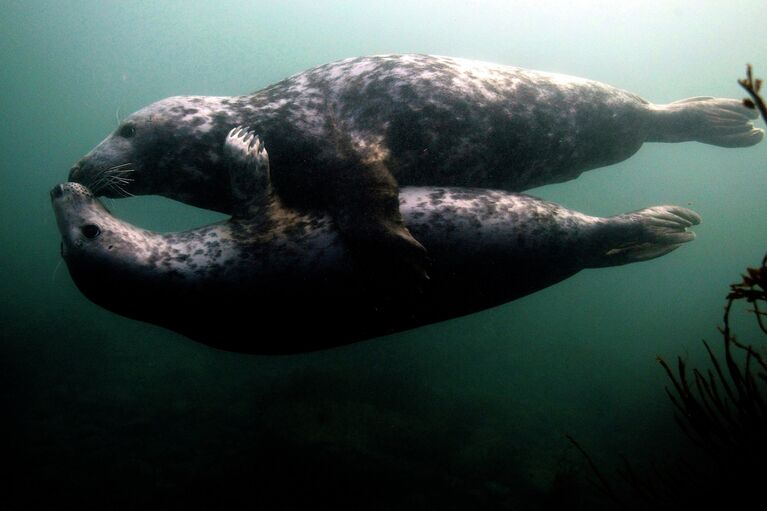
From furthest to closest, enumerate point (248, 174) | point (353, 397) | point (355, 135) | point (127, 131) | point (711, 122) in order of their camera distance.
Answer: point (353, 397)
point (711, 122)
point (127, 131)
point (355, 135)
point (248, 174)

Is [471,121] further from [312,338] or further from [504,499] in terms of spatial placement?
[504,499]

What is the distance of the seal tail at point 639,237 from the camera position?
3.84 m

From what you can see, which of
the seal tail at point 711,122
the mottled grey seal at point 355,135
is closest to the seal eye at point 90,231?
the mottled grey seal at point 355,135

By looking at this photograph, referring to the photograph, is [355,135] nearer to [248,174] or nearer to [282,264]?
[248,174]

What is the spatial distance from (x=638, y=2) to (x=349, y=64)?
61.0 m

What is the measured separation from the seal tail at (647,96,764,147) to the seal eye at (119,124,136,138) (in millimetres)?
5724

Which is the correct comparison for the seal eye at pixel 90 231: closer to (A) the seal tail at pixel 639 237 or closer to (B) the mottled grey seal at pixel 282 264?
(B) the mottled grey seal at pixel 282 264

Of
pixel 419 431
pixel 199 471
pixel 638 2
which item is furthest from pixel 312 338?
pixel 638 2

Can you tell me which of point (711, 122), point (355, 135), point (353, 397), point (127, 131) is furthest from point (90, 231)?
point (353, 397)

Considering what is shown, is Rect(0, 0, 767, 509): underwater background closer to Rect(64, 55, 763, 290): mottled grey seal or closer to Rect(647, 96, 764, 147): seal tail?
Rect(64, 55, 763, 290): mottled grey seal

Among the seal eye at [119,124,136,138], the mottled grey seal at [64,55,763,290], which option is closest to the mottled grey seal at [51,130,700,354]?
the mottled grey seal at [64,55,763,290]

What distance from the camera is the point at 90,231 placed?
302 centimetres

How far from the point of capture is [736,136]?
5.46 metres

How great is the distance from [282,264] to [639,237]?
3.18m
